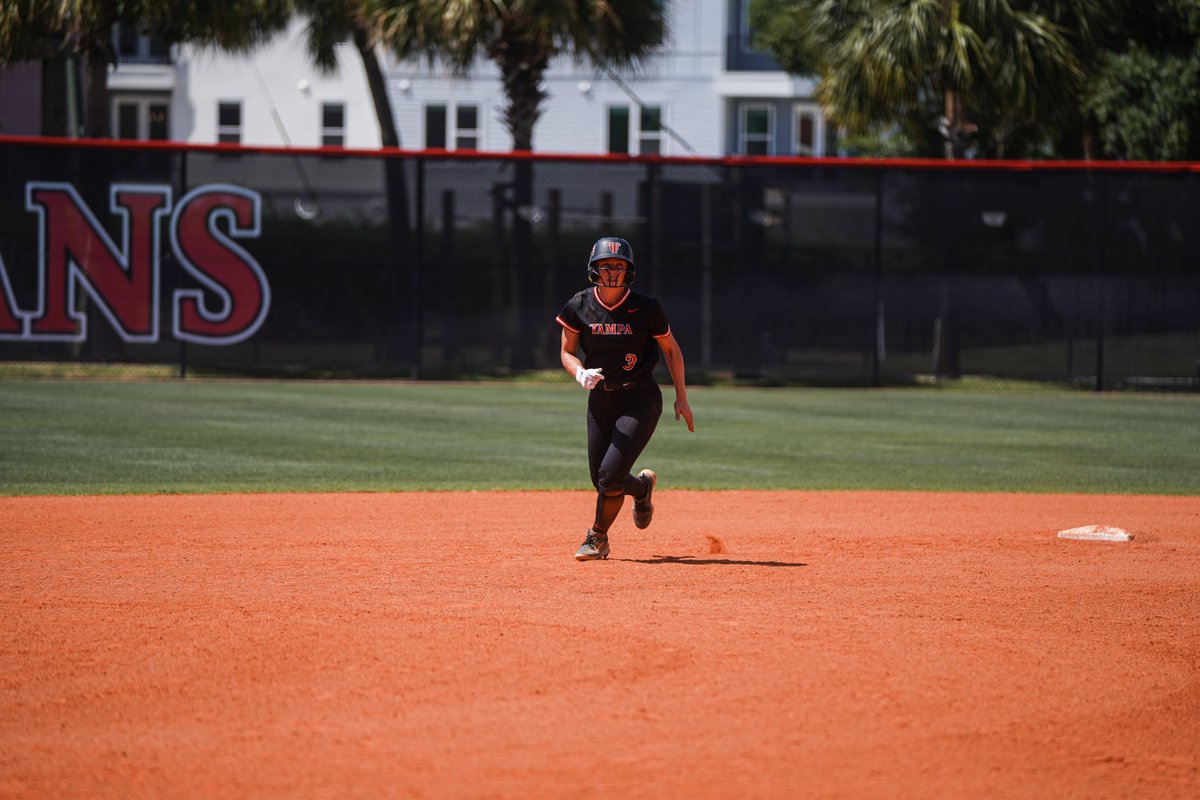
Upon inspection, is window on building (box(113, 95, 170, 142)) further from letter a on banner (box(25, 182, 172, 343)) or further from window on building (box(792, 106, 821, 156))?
letter a on banner (box(25, 182, 172, 343))

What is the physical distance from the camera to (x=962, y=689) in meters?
5.02

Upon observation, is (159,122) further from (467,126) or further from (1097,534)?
(1097,534)

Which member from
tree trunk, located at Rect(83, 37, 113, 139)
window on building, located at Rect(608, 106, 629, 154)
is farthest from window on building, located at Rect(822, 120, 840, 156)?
tree trunk, located at Rect(83, 37, 113, 139)

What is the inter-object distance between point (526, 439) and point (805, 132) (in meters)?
31.9

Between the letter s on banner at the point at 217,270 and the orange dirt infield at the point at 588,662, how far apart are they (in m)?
11.1

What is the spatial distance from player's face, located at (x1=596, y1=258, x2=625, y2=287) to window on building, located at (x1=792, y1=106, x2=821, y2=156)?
37.4 m

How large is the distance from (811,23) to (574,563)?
1732 centimetres

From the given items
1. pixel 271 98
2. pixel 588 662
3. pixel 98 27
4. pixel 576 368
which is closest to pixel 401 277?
pixel 98 27

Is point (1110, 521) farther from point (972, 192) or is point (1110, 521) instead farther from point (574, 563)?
point (972, 192)

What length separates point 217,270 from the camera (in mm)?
19891

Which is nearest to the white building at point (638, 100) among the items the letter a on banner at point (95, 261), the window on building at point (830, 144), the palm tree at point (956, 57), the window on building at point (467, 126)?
the window on building at point (467, 126)

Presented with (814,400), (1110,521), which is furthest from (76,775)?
(814,400)

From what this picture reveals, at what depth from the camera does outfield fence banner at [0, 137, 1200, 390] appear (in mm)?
20031

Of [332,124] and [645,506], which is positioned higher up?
[332,124]
